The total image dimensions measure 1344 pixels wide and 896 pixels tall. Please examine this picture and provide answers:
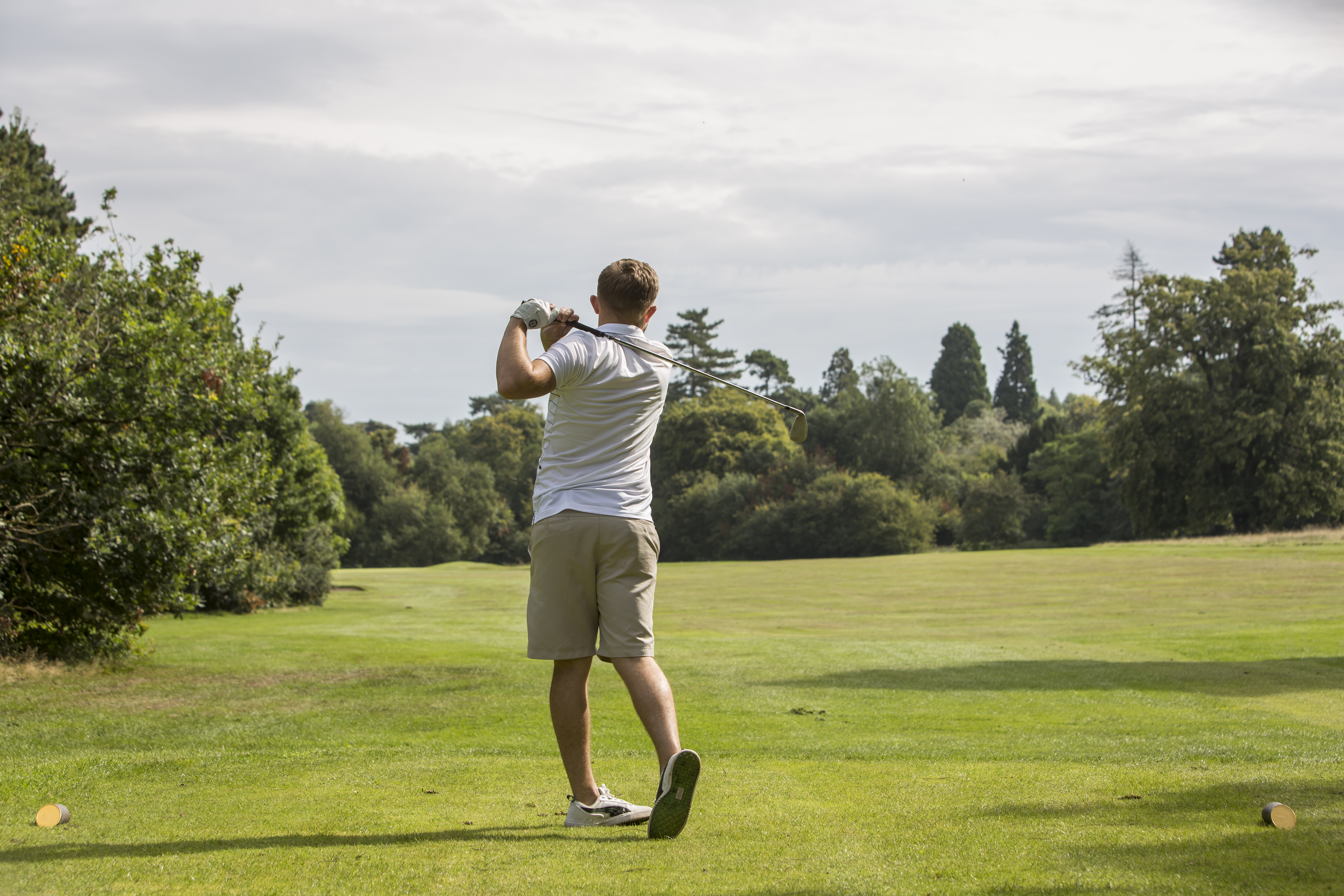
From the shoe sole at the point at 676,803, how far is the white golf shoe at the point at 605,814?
0.84 feet

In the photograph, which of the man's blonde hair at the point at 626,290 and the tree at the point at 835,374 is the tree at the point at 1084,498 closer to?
the tree at the point at 835,374

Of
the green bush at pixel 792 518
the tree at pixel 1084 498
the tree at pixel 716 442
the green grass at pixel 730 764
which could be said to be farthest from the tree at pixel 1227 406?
the green grass at pixel 730 764

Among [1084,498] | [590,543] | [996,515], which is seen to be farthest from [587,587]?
[1084,498]

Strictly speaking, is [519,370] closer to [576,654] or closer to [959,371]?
[576,654]

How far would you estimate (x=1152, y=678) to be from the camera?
11961 mm

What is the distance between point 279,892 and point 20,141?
115 feet

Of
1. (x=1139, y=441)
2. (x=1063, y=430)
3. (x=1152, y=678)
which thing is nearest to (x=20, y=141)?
(x=1152, y=678)

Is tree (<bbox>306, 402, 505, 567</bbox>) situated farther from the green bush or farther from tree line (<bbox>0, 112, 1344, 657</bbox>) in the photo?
the green bush

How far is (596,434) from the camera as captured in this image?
14.5 feet

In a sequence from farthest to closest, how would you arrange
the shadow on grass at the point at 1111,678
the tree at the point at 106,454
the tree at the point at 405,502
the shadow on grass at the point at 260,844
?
1. the tree at the point at 405,502
2. the tree at the point at 106,454
3. the shadow on grass at the point at 1111,678
4. the shadow on grass at the point at 260,844

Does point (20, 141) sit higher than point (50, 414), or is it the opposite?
point (20, 141)

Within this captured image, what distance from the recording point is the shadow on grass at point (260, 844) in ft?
12.1

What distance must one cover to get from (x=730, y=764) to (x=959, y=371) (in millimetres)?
105114

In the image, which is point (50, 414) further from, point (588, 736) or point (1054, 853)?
point (1054, 853)
